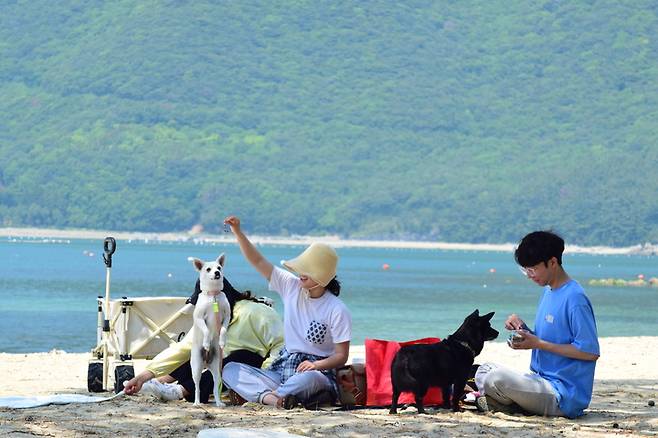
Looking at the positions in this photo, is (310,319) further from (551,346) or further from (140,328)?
(140,328)

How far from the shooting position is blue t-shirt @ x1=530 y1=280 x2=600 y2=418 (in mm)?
6965

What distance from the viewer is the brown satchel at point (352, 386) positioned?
7.60 m

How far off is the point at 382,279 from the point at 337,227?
217 feet

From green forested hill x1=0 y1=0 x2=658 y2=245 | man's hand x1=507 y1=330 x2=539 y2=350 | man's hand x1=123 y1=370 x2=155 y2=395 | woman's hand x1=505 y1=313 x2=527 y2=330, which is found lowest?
man's hand x1=123 y1=370 x2=155 y2=395

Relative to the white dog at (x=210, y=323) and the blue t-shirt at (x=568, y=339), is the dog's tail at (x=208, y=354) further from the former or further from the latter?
the blue t-shirt at (x=568, y=339)

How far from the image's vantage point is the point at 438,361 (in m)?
6.99

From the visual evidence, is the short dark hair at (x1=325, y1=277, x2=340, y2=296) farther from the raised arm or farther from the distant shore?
the distant shore

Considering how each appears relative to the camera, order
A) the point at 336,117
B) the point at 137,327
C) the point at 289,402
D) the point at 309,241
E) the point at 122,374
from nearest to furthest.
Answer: the point at 289,402 < the point at 122,374 < the point at 137,327 < the point at 309,241 < the point at 336,117

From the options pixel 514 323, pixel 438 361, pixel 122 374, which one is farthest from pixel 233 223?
pixel 122 374

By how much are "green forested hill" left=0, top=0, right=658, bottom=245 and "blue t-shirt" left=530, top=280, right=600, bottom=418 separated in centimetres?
12158

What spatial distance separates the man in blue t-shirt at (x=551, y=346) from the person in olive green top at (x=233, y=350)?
137cm

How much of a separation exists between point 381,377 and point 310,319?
1.89 ft

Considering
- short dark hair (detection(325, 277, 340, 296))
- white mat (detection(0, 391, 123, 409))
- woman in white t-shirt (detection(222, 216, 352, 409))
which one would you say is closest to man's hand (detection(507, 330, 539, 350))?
woman in white t-shirt (detection(222, 216, 352, 409))

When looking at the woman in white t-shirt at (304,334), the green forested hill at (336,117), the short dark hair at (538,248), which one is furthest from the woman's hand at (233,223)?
the green forested hill at (336,117)
